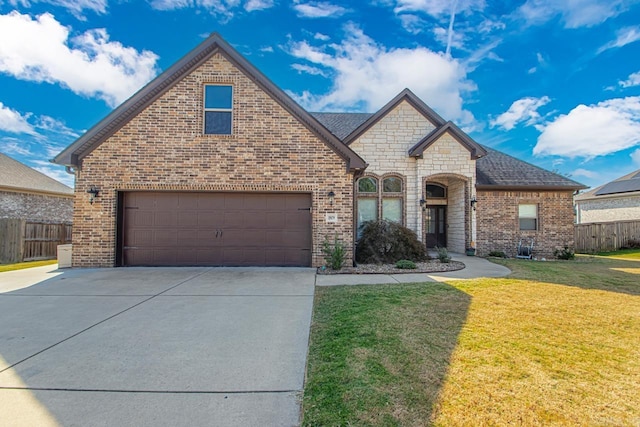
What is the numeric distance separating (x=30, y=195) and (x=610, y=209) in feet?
121

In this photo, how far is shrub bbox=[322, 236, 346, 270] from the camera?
8.85 metres

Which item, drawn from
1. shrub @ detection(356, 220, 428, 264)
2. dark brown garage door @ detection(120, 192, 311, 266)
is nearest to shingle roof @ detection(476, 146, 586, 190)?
shrub @ detection(356, 220, 428, 264)

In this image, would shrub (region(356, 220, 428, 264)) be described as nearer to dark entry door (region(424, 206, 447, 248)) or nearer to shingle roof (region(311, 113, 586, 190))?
dark entry door (region(424, 206, 447, 248))

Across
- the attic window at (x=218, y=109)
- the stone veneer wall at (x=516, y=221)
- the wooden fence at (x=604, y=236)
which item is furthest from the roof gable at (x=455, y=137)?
the wooden fence at (x=604, y=236)

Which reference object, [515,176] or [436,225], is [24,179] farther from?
[515,176]

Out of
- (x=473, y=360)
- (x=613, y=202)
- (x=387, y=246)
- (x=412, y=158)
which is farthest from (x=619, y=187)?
(x=473, y=360)

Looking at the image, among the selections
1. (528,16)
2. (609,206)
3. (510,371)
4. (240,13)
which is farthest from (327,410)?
(609,206)

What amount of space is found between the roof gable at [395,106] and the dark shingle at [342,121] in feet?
3.89

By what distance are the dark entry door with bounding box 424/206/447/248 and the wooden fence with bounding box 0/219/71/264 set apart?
Result: 1703cm

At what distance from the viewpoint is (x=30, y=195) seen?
15969 millimetres

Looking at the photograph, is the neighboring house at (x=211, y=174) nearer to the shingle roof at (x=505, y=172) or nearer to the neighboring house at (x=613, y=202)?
the shingle roof at (x=505, y=172)

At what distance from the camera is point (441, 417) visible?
2236mm

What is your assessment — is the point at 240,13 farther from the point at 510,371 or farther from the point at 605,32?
the point at 605,32

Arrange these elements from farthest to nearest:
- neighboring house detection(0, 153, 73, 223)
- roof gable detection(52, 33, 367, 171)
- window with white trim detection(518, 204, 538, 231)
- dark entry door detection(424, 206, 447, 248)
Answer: neighboring house detection(0, 153, 73, 223)
dark entry door detection(424, 206, 447, 248)
window with white trim detection(518, 204, 538, 231)
roof gable detection(52, 33, 367, 171)
